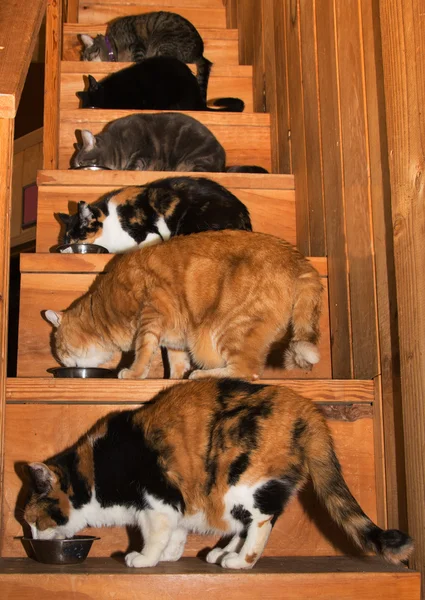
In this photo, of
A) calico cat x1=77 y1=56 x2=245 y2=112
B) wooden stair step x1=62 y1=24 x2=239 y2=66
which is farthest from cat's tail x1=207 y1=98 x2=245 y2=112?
wooden stair step x1=62 y1=24 x2=239 y2=66

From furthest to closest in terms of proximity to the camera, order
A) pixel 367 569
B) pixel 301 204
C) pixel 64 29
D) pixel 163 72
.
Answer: pixel 64 29
pixel 163 72
pixel 301 204
pixel 367 569

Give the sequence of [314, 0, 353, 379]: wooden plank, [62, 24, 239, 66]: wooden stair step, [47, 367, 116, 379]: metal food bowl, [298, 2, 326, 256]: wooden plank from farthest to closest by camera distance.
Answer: [62, 24, 239, 66]: wooden stair step
[298, 2, 326, 256]: wooden plank
[314, 0, 353, 379]: wooden plank
[47, 367, 116, 379]: metal food bowl

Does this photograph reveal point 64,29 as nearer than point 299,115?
No

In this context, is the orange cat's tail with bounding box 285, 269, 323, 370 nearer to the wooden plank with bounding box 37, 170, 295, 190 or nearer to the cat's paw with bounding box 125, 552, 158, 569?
the cat's paw with bounding box 125, 552, 158, 569

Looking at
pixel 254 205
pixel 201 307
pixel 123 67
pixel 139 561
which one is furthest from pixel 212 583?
pixel 123 67

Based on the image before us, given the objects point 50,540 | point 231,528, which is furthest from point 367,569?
point 50,540

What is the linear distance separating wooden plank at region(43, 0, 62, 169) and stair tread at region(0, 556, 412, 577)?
2500 millimetres

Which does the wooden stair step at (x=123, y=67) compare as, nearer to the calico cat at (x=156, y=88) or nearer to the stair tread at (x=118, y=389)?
the calico cat at (x=156, y=88)

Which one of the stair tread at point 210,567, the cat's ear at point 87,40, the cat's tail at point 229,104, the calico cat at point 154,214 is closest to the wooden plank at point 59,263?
the calico cat at point 154,214

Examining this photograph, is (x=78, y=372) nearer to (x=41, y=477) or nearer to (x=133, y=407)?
(x=133, y=407)

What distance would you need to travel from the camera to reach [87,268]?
3.25 metres

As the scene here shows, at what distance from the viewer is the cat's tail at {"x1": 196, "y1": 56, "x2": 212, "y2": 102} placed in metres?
5.26

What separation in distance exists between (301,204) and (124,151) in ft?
4.29

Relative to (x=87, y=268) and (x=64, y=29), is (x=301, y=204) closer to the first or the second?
(x=87, y=268)
